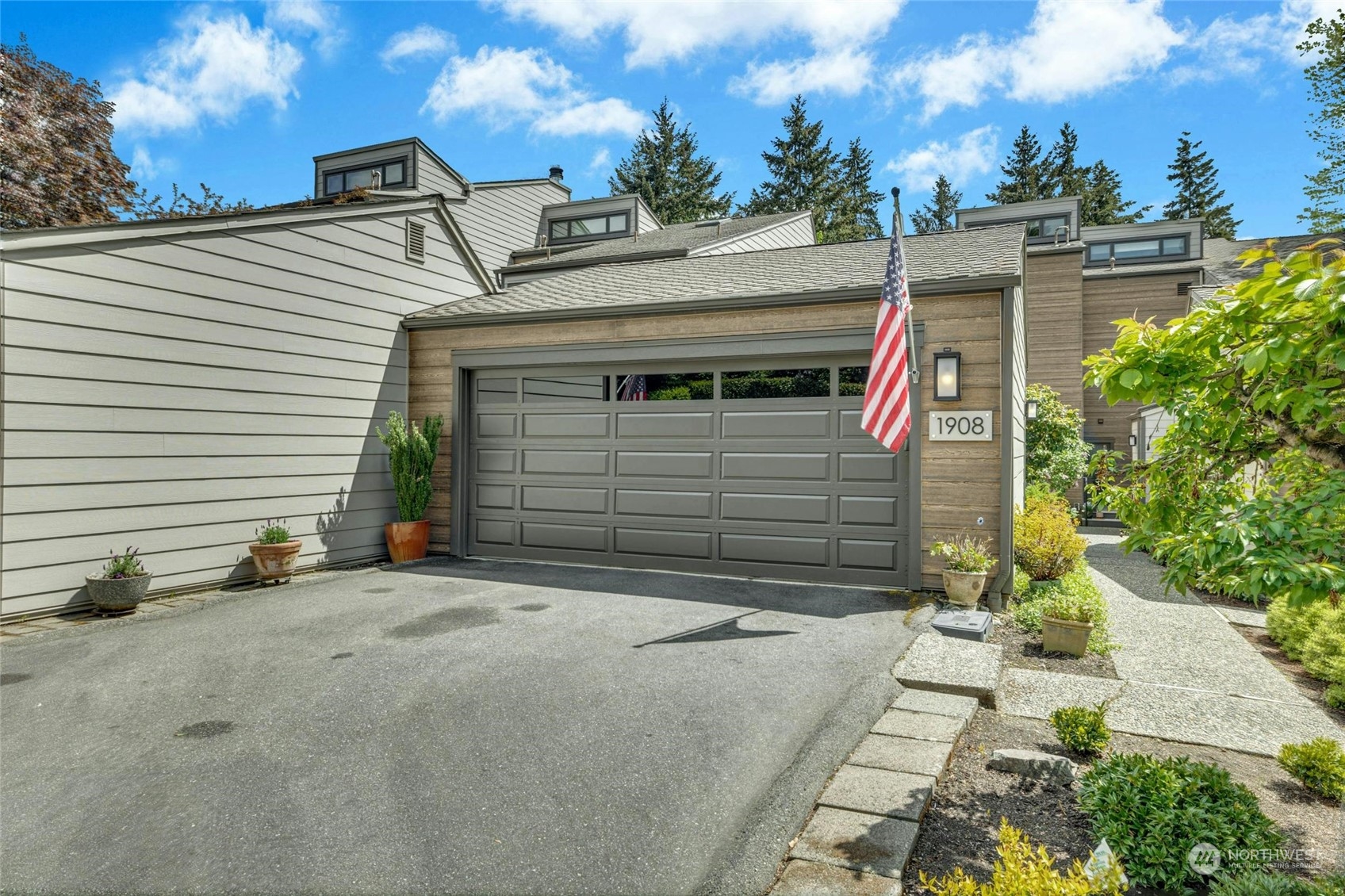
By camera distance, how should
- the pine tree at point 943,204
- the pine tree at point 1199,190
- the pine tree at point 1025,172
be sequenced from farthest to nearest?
the pine tree at point 943,204, the pine tree at point 1199,190, the pine tree at point 1025,172

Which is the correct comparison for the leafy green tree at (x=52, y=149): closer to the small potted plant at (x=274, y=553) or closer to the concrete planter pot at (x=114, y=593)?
the small potted plant at (x=274, y=553)

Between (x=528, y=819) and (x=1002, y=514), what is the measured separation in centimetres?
538

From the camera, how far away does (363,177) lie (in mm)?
19172

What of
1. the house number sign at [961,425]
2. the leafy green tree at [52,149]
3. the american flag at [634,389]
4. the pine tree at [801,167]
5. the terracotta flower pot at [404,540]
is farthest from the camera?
the pine tree at [801,167]

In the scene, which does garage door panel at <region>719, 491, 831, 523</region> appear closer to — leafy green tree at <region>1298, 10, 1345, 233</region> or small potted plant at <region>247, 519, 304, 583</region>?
small potted plant at <region>247, 519, 304, 583</region>

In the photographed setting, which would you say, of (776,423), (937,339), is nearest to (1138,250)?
(937,339)

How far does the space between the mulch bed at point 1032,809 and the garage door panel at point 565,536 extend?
5302 millimetres

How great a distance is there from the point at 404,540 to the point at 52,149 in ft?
49.9

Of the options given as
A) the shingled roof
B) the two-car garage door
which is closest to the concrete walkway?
the two-car garage door

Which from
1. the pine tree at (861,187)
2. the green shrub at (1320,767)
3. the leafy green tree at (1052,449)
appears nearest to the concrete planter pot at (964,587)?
the green shrub at (1320,767)

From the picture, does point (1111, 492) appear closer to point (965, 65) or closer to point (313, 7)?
point (313, 7)

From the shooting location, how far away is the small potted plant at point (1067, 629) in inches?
214

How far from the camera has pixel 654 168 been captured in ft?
113

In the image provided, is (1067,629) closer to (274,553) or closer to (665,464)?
(665,464)
